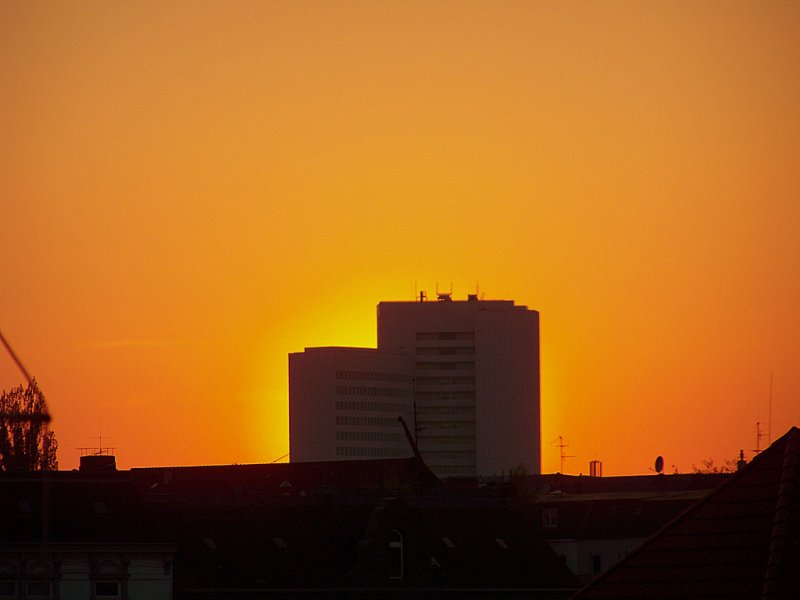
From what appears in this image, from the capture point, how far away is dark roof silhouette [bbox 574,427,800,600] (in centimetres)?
2959

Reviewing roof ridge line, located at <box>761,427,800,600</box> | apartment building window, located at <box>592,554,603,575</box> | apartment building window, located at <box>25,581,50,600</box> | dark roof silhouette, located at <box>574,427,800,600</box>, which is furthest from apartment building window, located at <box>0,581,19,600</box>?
roof ridge line, located at <box>761,427,800,600</box>

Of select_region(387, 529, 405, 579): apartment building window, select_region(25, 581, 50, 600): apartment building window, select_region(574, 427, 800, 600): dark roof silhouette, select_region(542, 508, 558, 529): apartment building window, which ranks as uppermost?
select_region(542, 508, 558, 529): apartment building window

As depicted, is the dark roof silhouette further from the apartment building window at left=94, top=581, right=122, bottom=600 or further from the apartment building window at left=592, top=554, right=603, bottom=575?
the apartment building window at left=592, top=554, right=603, bottom=575

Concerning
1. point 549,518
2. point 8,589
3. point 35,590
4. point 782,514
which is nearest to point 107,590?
point 35,590

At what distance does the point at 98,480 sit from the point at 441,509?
16.9 metres

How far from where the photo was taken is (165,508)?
86812mm

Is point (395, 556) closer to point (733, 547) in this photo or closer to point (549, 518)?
point (549, 518)

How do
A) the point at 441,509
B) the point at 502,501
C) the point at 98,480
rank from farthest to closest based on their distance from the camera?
1. the point at 502,501
2. the point at 441,509
3. the point at 98,480

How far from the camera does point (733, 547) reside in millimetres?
30609

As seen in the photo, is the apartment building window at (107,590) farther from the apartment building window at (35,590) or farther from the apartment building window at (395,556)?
the apartment building window at (395,556)

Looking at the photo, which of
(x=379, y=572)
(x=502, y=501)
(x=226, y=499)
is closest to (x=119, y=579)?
(x=379, y=572)

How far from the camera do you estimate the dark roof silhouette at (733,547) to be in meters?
29.6

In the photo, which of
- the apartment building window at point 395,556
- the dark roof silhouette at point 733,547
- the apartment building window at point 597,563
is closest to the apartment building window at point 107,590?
the apartment building window at point 395,556

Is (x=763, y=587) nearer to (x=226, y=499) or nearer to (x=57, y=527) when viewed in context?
(x=57, y=527)
